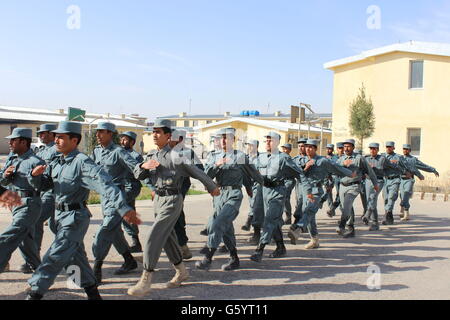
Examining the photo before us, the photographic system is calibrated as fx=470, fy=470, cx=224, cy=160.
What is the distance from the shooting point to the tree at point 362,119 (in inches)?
883

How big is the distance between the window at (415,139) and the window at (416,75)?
6.91 feet

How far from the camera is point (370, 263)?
7.35 metres

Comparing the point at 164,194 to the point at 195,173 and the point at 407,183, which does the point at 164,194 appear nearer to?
the point at 195,173

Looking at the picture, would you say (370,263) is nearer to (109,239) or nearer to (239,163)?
(239,163)

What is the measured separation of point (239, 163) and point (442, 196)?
13995 millimetres

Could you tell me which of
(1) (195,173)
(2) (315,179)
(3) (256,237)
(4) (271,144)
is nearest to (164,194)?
(1) (195,173)

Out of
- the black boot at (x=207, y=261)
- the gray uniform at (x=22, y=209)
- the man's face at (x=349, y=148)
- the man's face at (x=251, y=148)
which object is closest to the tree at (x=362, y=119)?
the man's face at (x=349, y=148)

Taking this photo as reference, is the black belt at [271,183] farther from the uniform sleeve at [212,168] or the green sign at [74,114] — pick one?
the green sign at [74,114]

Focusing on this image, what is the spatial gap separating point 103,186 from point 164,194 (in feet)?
Answer: 3.42

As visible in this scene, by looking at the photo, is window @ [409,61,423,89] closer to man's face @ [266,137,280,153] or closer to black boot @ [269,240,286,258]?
man's face @ [266,137,280,153]

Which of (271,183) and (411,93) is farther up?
(411,93)

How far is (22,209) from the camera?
535 centimetres
